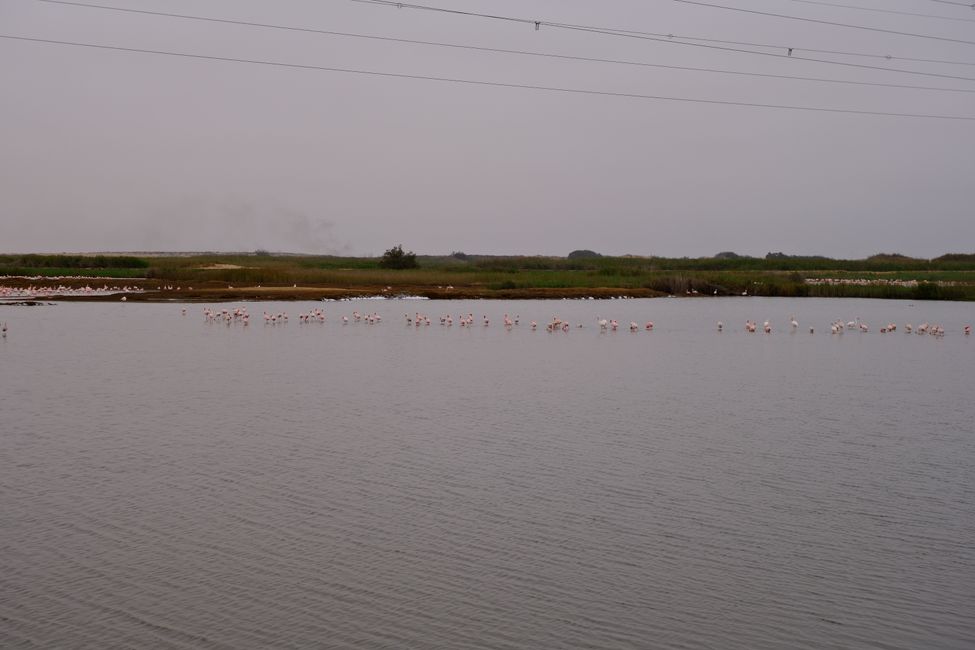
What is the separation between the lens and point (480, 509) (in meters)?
12.6

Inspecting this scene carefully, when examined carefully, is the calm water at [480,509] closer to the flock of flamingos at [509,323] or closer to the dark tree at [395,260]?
the flock of flamingos at [509,323]

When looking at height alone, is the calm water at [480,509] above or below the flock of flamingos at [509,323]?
below

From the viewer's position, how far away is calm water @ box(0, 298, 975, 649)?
9.20 meters

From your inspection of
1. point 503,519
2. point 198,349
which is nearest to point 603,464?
point 503,519

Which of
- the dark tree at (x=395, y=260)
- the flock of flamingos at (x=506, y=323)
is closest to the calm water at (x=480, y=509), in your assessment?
the flock of flamingos at (x=506, y=323)

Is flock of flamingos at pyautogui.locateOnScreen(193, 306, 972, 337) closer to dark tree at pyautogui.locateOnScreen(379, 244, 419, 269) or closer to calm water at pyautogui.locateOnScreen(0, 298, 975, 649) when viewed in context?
calm water at pyautogui.locateOnScreen(0, 298, 975, 649)

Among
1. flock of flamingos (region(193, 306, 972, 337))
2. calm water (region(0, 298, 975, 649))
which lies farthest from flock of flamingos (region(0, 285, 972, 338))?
calm water (region(0, 298, 975, 649))

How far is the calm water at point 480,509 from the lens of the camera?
9201mm

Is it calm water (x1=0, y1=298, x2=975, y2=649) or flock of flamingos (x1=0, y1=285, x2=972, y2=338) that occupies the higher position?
flock of flamingos (x1=0, y1=285, x2=972, y2=338)

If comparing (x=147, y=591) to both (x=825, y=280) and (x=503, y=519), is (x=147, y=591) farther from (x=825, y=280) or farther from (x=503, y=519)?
(x=825, y=280)

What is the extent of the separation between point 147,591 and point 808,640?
19.3 feet

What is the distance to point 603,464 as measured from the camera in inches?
597

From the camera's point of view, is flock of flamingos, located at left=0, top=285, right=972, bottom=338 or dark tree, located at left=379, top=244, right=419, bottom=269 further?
dark tree, located at left=379, top=244, right=419, bottom=269

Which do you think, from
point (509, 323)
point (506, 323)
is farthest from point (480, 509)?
point (506, 323)
